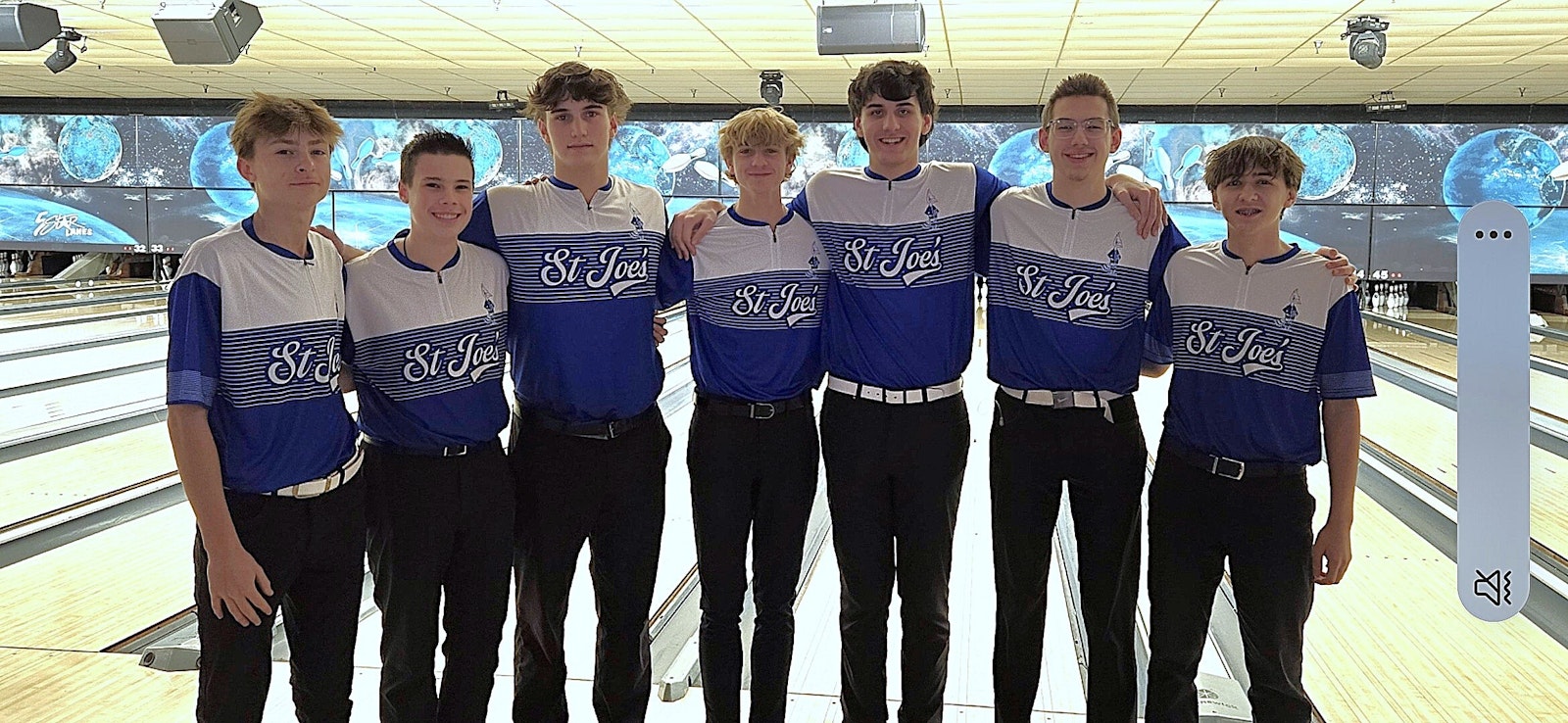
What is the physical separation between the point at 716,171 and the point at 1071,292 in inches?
416

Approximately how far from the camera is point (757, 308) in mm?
2402

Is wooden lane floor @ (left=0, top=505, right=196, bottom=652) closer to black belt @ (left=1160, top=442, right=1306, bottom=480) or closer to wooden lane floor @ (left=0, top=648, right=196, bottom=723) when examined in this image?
wooden lane floor @ (left=0, top=648, right=196, bottom=723)

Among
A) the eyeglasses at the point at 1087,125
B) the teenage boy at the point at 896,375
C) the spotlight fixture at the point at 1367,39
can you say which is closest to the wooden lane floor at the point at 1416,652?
the teenage boy at the point at 896,375

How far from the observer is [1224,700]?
276 cm

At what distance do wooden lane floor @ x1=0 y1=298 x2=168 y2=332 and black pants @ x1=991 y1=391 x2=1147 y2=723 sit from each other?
8575 mm

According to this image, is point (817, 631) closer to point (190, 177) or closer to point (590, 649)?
point (590, 649)

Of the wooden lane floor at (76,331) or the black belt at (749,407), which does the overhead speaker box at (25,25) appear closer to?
the wooden lane floor at (76,331)

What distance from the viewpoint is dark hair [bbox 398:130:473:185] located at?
2203mm

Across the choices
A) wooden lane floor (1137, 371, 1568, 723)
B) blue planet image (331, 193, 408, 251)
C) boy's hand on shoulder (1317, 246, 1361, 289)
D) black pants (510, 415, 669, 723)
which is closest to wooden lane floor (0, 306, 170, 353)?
blue planet image (331, 193, 408, 251)

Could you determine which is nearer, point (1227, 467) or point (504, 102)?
point (1227, 467)

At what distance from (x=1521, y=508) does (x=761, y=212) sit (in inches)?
63.0

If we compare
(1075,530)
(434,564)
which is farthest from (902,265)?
(434,564)

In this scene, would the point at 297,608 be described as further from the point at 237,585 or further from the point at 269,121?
the point at 269,121
